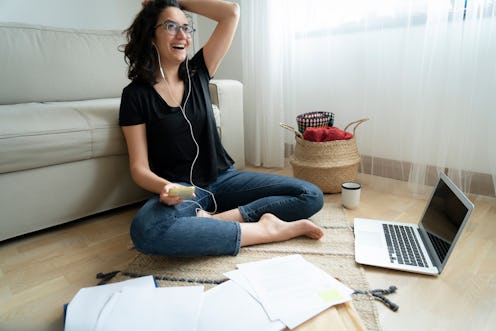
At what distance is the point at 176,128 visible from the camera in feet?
3.98

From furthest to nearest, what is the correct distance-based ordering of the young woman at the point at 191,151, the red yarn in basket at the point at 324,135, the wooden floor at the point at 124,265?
the red yarn in basket at the point at 324,135
the young woman at the point at 191,151
the wooden floor at the point at 124,265

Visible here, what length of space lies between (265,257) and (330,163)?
685 mm

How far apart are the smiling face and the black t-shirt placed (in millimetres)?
125

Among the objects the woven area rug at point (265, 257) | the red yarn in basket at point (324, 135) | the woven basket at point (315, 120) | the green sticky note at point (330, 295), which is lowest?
the woven area rug at point (265, 257)

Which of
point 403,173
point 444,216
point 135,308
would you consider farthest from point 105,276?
point 403,173

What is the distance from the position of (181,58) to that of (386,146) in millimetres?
1121

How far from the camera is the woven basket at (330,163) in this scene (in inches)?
62.7

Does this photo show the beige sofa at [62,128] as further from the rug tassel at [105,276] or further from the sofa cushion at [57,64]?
the rug tassel at [105,276]

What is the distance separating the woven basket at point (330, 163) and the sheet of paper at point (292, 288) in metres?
0.65

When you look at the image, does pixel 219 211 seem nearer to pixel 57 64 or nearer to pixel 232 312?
pixel 232 312

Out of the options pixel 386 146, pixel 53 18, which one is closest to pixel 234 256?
pixel 386 146

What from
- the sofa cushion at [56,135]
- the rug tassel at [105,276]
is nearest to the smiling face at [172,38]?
the sofa cushion at [56,135]

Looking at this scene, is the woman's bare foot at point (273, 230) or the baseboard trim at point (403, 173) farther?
the baseboard trim at point (403, 173)

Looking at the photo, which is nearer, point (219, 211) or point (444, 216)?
point (444, 216)
